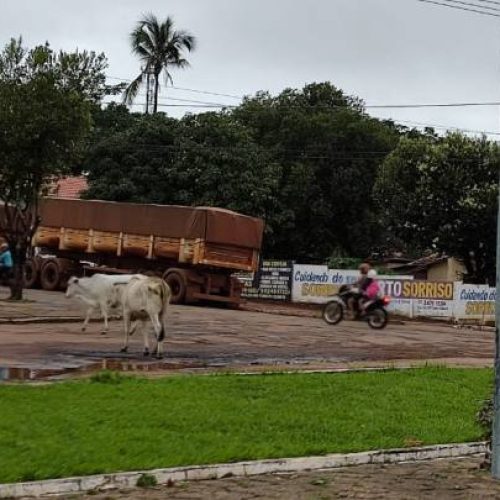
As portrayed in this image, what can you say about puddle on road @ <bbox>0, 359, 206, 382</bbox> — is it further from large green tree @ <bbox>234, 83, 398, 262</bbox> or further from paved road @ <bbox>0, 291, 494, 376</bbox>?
large green tree @ <bbox>234, 83, 398, 262</bbox>

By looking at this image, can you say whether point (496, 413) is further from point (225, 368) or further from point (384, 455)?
point (225, 368)

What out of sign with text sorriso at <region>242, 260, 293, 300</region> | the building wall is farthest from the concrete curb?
the building wall

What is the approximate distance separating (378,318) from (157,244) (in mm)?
10388

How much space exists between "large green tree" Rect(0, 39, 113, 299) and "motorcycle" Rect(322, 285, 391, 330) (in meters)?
8.53

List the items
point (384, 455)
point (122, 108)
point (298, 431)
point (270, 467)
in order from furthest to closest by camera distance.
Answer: point (122, 108) < point (298, 431) < point (384, 455) < point (270, 467)

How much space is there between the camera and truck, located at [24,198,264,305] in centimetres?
3188

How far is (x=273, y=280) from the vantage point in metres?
39.8

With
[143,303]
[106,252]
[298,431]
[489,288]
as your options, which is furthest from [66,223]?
[298,431]

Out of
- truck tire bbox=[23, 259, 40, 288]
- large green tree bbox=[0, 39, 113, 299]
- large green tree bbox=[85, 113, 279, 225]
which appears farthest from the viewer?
large green tree bbox=[85, 113, 279, 225]

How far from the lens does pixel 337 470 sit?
7.86 m

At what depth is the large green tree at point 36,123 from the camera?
81.2 ft

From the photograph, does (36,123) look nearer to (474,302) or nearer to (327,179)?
(474,302)

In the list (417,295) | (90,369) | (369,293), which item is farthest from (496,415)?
(417,295)

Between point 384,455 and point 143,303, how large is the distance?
7920 mm
